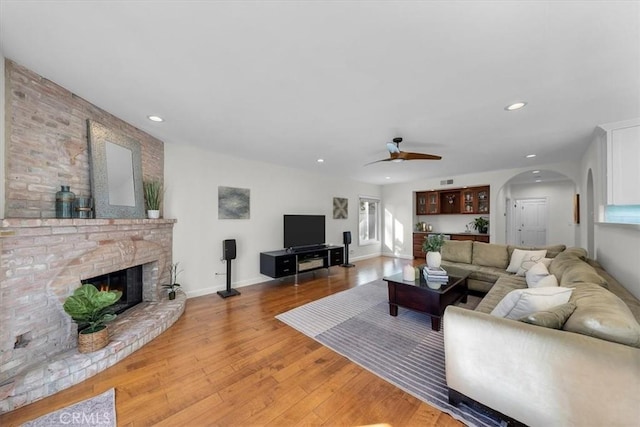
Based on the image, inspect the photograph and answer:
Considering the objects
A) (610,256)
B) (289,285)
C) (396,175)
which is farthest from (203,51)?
(396,175)

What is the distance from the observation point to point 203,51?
1623 millimetres

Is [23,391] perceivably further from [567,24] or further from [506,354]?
[567,24]

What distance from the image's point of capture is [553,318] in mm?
1465

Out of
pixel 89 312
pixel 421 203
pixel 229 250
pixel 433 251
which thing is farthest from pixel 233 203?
pixel 421 203

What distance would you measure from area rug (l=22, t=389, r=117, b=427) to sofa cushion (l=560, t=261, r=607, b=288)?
377cm

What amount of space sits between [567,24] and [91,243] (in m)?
4.00

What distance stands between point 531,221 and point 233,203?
9.15 metres

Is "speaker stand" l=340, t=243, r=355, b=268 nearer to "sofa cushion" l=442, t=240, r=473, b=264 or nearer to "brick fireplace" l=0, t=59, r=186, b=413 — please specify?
"sofa cushion" l=442, t=240, r=473, b=264

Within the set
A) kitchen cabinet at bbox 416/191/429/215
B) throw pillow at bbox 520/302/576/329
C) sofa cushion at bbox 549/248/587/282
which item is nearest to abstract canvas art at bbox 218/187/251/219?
throw pillow at bbox 520/302/576/329

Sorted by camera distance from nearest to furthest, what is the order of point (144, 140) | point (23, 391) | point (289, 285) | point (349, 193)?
point (23, 391), point (144, 140), point (289, 285), point (349, 193)

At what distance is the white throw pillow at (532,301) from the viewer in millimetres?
1698

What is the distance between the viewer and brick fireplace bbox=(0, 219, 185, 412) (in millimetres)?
1707

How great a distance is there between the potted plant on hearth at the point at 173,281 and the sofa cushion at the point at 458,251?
4669 mm

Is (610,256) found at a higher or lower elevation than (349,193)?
lower
